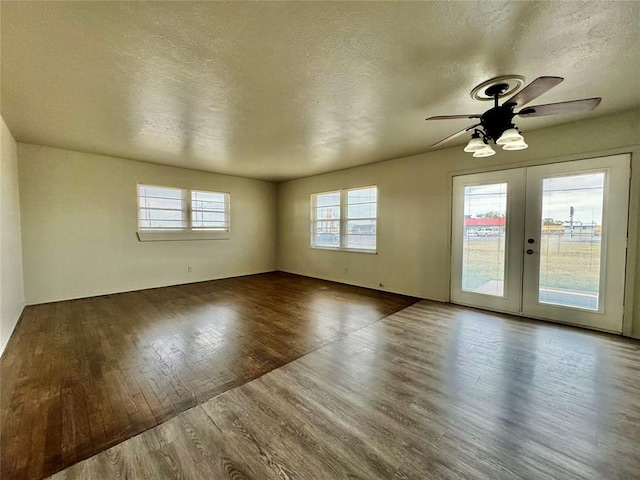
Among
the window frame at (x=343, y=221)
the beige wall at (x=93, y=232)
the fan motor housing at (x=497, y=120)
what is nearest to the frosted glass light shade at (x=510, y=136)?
the fan motor housing at (x=497, y=120)

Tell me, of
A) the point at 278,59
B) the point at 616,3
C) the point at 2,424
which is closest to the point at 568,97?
the point at 616,3

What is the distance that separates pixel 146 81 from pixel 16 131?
9.21 feet

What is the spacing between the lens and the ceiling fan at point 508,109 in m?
1.98

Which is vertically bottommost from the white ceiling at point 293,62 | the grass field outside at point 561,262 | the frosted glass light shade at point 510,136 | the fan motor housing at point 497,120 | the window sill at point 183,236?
the grass field outside at point 561,262

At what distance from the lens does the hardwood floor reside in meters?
1.68

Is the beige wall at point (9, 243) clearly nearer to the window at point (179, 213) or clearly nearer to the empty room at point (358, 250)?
the empty room at point (358, 250)

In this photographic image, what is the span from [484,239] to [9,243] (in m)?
6.37

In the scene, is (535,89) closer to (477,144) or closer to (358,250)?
(477,144)

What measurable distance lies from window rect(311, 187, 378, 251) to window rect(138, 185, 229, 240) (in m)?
2.25

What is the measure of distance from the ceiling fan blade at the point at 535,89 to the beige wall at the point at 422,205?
145cm

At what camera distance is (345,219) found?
20.1 ft

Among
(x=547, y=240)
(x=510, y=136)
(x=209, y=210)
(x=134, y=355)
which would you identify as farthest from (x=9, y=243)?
(x=547, y=240)

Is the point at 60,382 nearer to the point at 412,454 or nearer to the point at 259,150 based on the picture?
the point at 412,454

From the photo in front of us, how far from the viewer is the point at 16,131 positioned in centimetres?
359
